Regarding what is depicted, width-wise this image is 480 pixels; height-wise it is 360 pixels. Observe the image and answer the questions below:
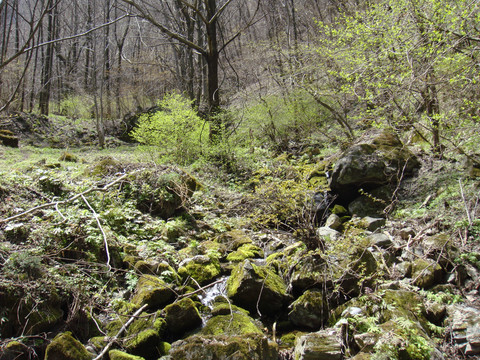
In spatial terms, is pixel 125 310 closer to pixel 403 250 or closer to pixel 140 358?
pixel 140 358

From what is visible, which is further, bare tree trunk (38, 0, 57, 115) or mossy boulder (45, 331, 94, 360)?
bare tree trunk (38, 0, 57, 115)

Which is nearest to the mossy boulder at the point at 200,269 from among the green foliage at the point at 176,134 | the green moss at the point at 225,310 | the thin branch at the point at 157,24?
the green moss at the point at 225,310

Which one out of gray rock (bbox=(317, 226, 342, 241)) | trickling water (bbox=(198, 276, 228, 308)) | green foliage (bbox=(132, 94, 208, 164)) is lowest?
trickling water (bbox=(198, 276, 228, 308))

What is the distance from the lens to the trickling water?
13.6 feet

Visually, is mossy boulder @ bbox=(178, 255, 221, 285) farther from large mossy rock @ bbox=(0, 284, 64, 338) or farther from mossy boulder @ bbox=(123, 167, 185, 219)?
mossy boulder @ bbox=(123, 167, 185, 219)

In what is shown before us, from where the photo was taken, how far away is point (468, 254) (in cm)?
359

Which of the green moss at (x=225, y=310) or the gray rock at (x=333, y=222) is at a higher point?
the gray rock at (x=333, y=222)

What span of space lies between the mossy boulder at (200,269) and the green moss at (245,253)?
1.21ft

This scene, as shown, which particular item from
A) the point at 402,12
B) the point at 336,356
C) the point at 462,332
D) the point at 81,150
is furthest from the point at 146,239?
the point at 81,150

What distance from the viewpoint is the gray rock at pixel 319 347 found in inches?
113

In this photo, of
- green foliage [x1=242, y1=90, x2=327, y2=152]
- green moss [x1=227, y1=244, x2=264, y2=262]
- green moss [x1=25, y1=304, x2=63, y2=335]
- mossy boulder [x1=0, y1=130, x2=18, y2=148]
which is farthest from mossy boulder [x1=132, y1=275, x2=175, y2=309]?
mossy boulder [x1=0, y1=130, x2=18, y2=148]

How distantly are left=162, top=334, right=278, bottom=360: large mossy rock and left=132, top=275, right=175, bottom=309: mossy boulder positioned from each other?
Result: 846mm

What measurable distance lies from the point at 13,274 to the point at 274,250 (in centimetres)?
376

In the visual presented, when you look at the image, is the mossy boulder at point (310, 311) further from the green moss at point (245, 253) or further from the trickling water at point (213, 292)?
the green moss at point (245, 253)
